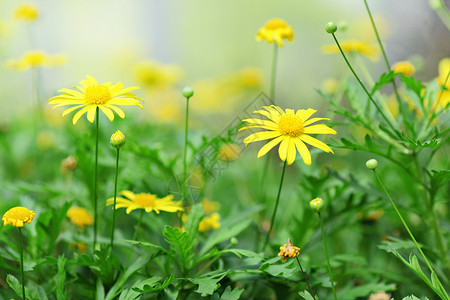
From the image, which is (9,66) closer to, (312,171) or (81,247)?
(81,247)

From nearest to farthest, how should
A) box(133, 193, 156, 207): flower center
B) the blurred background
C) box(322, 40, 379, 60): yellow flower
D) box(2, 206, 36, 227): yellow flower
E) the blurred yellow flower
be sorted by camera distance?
box(2, 206, 36, 227): yellow flower
box(133, 193, 156, 207): flower center
box(322, 40, 379, 60): yellow flower
the blurred yellow flower
the blurred background

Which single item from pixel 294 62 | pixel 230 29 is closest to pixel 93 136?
pixel 294 62

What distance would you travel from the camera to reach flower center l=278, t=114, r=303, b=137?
0.80m

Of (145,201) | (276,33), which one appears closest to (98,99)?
(145,201)

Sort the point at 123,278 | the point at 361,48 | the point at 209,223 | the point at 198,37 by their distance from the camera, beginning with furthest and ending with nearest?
the point at 198,37
the point at 361,48
the point at 209,223
the point at 123,278

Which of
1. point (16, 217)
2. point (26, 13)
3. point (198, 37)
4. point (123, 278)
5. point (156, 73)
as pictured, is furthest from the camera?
point (198, 37)

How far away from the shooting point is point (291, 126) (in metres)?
0.80

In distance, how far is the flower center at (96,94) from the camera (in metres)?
0.80

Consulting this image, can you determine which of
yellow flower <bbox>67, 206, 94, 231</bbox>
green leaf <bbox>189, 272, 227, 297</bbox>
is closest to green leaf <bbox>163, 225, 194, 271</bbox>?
green leaf <bbox>189, 272, 227, 297</bbox>

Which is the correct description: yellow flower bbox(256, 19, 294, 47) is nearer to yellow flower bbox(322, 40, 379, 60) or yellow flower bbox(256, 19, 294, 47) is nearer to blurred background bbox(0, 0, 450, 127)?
yellow flower bbox(322, 40, 379, 60)

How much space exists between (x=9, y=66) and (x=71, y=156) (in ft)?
1.44

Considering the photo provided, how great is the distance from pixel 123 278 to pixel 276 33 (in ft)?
2.11

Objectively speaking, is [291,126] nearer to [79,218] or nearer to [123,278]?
[123,278]

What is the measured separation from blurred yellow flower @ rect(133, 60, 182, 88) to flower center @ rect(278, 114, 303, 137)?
1519 mm
